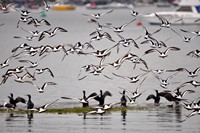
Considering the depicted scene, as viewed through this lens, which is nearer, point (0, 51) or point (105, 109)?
point (105, 109)

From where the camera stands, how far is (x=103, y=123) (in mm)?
42625

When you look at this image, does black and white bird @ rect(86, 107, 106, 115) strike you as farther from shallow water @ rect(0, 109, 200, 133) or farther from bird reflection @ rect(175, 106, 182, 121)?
bird reflection @ rect(175, 106, 182, 121)

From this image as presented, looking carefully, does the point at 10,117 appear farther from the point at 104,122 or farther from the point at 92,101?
the point at 92,101

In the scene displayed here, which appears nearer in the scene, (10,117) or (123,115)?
(10,117)

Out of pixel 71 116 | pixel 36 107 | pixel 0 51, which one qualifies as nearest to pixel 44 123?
pixel 71 116

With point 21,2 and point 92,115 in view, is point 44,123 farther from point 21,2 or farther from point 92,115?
point 21,2

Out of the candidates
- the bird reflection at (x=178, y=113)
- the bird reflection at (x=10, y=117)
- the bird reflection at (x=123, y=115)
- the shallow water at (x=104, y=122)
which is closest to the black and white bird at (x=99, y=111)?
the shallow water at (x=104, y=122)

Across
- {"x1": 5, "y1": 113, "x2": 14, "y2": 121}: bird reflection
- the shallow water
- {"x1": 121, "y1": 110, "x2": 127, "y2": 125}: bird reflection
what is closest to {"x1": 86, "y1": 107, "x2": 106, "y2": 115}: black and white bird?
the shallow water

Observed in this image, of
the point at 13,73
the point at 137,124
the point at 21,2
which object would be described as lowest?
the point at 137,124

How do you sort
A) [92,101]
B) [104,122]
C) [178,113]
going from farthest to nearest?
1. [92,101]
2. [178,113]
3. [104,122]

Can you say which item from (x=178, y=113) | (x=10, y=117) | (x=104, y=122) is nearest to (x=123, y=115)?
(x=104, y=122)

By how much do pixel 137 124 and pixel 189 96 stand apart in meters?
11.4

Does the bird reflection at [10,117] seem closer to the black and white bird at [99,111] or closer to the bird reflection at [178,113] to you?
the black and white bird at [99,111]

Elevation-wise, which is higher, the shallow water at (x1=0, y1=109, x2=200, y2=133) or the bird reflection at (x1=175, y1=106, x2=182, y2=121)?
the bird reflection at (x1=175, y1=106, x2=182, y2=121)
